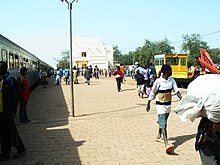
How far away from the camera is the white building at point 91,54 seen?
59.6 metres

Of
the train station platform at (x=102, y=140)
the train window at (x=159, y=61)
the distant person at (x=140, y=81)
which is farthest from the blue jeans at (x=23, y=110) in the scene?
the train window at (x=159, y=61)

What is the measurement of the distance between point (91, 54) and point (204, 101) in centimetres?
5921

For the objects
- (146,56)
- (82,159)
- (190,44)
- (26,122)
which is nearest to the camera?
(82,159)

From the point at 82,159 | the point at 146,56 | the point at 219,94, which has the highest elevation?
the point at 146,56

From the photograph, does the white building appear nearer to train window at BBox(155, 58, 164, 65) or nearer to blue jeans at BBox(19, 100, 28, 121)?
train window at BBox(155, 58, 164, 65)

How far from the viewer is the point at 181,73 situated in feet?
66.6

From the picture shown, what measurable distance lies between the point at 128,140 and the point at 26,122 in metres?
3.47

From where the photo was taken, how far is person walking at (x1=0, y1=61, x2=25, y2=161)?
4844 millimetres

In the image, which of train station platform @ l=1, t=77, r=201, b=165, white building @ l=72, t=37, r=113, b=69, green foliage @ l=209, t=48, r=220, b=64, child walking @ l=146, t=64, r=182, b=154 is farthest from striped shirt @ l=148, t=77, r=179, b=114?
white building @ l=72, t=37, r=113, b=69

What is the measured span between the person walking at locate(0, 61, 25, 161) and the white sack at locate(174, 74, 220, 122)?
10.6 ft

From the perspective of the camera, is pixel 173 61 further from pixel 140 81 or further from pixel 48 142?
pixel 48 142

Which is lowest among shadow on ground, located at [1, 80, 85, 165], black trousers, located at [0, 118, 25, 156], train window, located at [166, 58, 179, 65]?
shadow on ground, located at [1, 80, 85, 165]

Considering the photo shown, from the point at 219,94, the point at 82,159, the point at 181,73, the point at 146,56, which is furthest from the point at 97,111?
the point at 146,56

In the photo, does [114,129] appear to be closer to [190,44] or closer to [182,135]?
[182,135]
